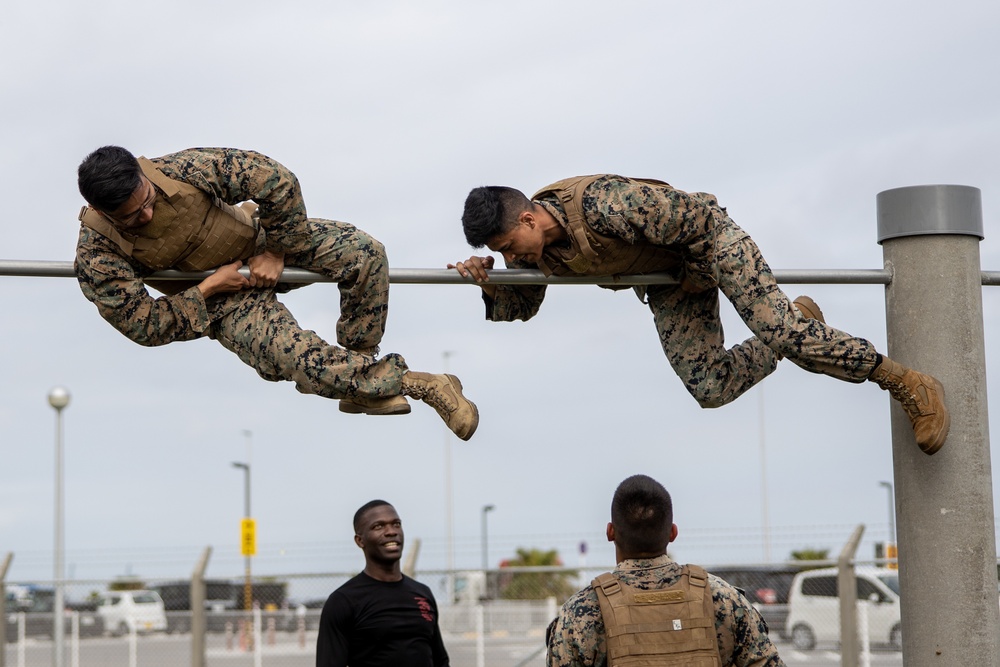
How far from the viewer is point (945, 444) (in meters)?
4.64

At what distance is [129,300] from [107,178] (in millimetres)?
472

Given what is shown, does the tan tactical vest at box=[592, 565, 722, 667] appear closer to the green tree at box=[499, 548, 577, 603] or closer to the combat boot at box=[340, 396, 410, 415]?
the combat boot at box=[340, 396, 410, 415]

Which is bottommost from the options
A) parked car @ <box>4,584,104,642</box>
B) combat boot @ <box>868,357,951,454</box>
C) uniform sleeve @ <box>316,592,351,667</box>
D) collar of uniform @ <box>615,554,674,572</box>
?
parked car @ <box>4,584,104,642</box>

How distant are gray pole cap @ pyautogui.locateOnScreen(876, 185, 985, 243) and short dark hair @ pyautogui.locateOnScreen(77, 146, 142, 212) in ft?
8.93

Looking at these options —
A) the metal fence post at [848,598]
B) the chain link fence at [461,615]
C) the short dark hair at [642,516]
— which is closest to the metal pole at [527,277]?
the short dark hair at [642,516]

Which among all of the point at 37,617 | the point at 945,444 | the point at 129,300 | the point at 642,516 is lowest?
the point at 37,617

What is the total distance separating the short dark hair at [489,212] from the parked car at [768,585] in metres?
7.19

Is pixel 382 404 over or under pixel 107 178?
under

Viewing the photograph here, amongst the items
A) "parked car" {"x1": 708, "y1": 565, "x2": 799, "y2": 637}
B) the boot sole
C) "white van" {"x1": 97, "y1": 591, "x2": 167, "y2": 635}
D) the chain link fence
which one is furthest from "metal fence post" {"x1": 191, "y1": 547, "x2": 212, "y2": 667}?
the boot sole

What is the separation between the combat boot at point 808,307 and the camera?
4973 millimetres

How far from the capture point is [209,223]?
444cm

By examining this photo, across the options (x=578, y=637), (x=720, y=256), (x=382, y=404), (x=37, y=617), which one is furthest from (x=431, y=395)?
(x=37, y=617)

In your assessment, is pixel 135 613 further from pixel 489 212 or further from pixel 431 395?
pixel 489 212

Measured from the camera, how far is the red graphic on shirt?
5.68m
